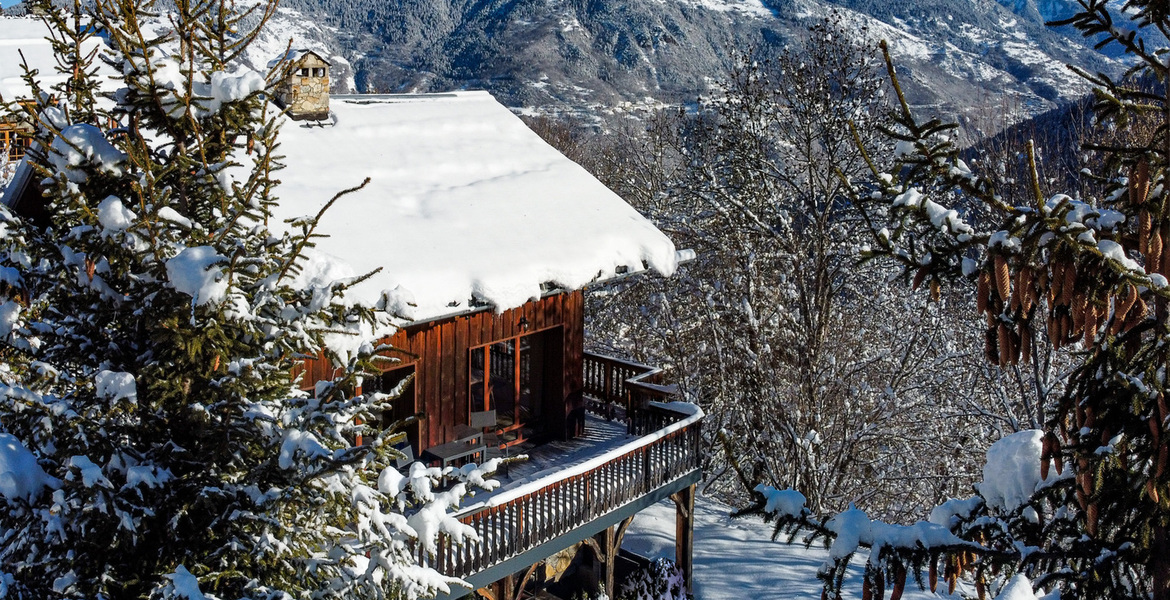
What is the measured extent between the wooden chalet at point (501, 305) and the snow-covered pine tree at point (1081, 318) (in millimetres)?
6336

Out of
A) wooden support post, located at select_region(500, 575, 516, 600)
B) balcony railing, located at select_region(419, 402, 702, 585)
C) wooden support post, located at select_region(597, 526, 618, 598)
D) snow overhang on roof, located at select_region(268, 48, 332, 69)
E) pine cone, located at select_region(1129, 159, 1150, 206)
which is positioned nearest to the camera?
pine cone, located at select_region(1129, 159, 1150, 206)

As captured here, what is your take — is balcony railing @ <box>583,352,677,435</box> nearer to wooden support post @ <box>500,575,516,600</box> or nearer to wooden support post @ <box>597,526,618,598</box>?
wooden support post @ <box>597,526,618,598</box>

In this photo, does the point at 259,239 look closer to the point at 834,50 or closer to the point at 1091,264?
the point at 1091,264

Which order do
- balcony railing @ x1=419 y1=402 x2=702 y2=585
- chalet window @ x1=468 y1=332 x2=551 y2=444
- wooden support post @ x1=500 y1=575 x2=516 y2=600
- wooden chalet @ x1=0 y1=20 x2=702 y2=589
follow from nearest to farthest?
balcony railing @ x1=419 y1=402 x2=702 y2=585, wooden chalet @ x1=0 y1=20 x2=702 y2=589, wooden support post @ x1=500 y1=575 x2=516 y2=600, chalet window @ x1=468 y1=332 x2=551 y2=444

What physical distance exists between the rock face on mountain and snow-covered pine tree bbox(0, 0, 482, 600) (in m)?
105

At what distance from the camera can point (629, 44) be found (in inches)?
5817

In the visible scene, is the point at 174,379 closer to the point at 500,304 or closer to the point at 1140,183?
the point at 500,304

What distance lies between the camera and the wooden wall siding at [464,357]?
12648mm

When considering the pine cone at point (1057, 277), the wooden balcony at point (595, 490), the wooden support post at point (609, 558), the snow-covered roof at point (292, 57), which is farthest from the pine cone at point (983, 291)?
the wooden support post at point (609, 558)

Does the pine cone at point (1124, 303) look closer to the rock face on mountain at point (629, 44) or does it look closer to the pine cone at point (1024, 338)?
the pine cone at point (1024, 338)

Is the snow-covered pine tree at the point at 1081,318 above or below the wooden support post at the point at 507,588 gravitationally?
above

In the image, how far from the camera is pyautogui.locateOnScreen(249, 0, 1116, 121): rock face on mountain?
11981 centimetres

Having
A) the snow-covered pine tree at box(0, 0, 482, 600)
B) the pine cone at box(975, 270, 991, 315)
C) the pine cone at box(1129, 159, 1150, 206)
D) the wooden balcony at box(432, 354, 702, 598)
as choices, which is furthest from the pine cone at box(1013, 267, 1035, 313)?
the wooden balcony at box(432, 354, 702, 598)

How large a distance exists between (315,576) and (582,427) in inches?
328
